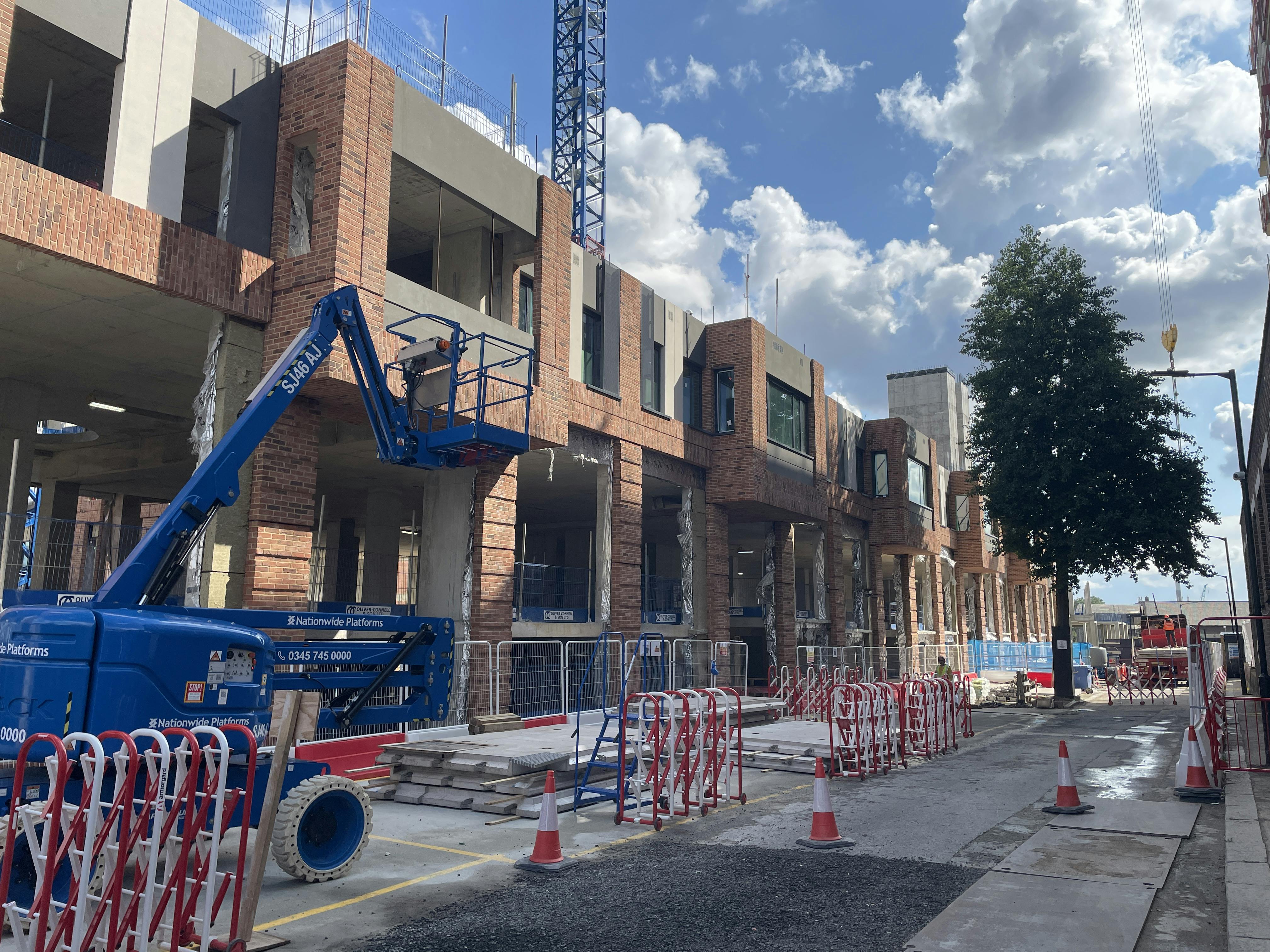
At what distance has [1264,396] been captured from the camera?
19.5 metres

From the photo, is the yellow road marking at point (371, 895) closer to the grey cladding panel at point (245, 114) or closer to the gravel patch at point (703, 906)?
the gravel patch at point (703, 906)

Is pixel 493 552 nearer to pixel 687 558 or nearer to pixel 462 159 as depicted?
pixel 462 159

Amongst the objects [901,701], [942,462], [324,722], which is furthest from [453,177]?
[942,462]

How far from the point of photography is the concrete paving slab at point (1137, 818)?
9.63 metres

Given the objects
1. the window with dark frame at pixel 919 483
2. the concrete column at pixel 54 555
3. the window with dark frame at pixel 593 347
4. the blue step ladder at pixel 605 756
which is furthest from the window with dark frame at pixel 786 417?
the concrete column at pixel 54 555

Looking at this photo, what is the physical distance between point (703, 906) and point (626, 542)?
1477 cm

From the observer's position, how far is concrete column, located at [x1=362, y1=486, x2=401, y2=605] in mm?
26812

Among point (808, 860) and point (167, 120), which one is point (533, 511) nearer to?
point (167, 120)

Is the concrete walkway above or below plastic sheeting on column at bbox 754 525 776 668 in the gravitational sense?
below

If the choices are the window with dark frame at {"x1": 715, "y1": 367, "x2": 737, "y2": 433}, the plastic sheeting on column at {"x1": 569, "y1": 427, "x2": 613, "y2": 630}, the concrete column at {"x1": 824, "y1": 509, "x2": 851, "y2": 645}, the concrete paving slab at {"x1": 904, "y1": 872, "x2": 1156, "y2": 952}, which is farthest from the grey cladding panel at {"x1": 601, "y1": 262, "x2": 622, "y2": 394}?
the concrete paving slab at {"x1": 904, "y1": 872, "x2": 1156, "y2": 952}

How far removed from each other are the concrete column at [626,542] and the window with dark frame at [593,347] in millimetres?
1588

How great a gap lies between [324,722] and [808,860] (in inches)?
195

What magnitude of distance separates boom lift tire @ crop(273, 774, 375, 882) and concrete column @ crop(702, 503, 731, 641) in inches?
676

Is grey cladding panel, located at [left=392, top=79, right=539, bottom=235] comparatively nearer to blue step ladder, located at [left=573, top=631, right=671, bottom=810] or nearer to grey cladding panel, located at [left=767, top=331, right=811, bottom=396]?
blue step ladder, located at [left=573, top=631, right=671, bottom=810]
